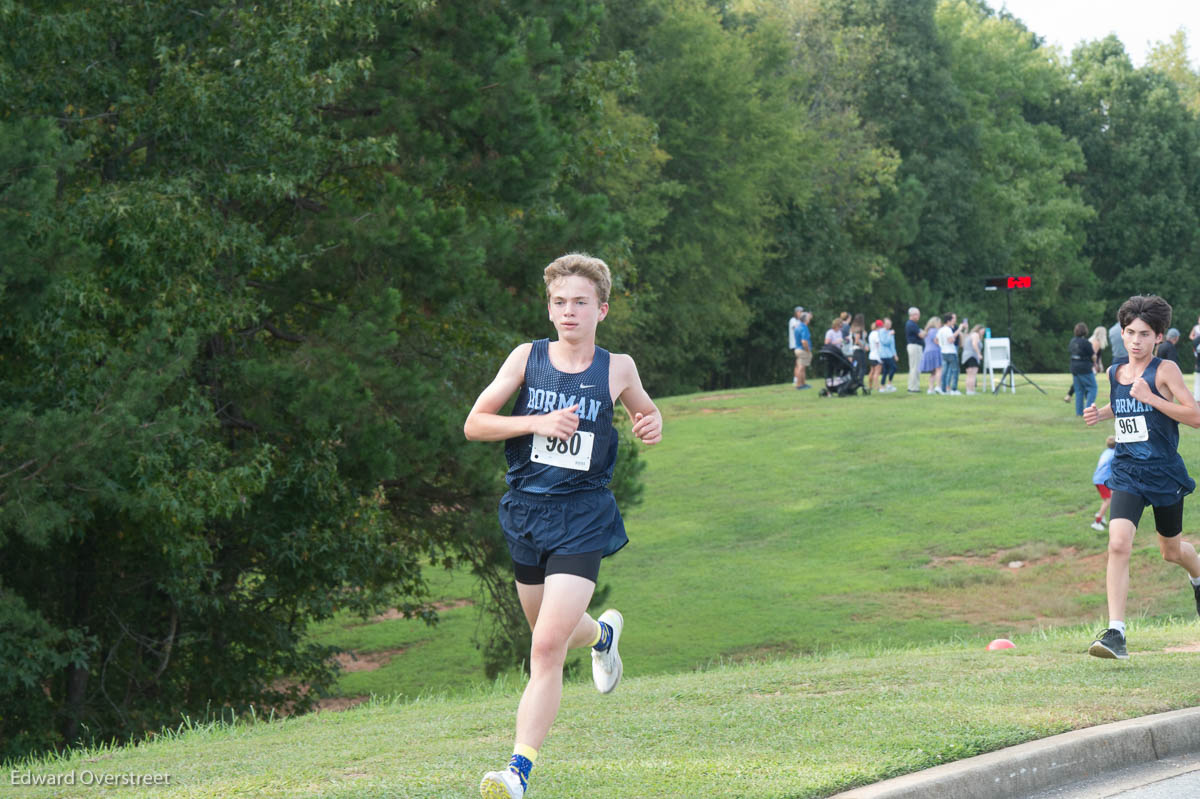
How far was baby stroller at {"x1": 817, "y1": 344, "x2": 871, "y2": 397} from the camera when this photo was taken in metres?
34.0

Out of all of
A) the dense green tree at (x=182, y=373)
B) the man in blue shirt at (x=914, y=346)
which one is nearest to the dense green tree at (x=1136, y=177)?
the man in blue shirt at (x=914, y=346)

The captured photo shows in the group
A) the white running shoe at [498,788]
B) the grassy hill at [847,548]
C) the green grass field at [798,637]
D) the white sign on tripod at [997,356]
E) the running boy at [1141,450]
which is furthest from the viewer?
the white sign on tripod at [997,356]

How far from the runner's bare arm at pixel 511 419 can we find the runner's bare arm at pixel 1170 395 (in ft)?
13.6

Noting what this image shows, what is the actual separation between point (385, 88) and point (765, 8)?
48.1 metres

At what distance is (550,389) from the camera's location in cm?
555

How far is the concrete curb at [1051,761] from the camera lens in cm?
545

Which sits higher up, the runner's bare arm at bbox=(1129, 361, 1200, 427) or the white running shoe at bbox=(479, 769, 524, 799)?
the runner's bare arm at bbox=(1129, 361, 1200, 427)

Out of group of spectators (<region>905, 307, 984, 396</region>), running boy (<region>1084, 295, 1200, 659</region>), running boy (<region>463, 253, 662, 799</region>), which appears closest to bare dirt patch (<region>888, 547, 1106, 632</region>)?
running boy (<region>1084, 295, 1200, 659</region>)

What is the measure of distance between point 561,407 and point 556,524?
476mm

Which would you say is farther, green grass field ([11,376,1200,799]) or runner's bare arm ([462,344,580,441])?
green grass field ([11,376,1200,799])

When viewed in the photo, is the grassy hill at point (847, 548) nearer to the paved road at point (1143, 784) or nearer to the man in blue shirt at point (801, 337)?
the man in blue shirt at point (801, 337)

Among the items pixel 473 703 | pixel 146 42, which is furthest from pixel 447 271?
pixel 473 703

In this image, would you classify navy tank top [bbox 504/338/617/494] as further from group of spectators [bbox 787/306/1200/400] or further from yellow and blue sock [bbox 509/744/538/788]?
group of spectators [bbox 787/306/1200/400]

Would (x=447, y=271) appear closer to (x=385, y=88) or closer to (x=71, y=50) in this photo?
(x=385, y=88)
